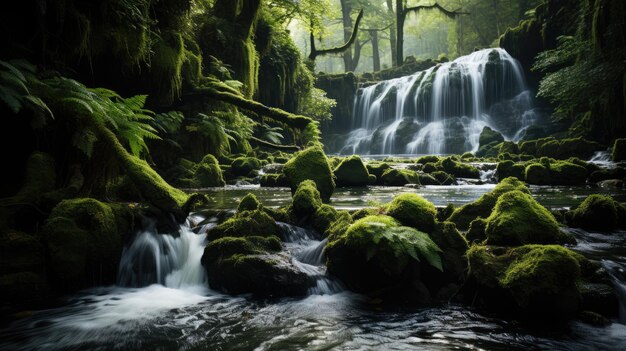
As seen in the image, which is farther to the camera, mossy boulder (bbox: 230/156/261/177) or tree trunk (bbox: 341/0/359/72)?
tree trunk (bbox: 341/0/359/72)

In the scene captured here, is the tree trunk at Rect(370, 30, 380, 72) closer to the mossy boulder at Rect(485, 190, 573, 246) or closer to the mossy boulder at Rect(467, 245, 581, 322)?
the mossy boulder at Rect(485, 190, 573, 246)

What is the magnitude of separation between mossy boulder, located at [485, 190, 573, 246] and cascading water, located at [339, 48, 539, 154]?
22.0 m

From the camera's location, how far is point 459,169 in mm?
13875

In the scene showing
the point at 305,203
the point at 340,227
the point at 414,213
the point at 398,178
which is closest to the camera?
the point at 414,213

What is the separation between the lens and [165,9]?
9281 mm

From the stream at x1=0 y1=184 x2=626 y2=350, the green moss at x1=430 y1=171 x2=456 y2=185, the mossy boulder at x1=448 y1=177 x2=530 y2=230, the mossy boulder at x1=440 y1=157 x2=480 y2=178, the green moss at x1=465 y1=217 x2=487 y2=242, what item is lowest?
the stream at x1=0 y1=184 x2=626 y2=350

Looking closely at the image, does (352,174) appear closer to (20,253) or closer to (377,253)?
(377,253)

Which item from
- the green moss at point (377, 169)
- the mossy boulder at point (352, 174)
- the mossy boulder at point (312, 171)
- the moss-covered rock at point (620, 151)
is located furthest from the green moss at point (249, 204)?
the moss-covered rock at point (620, 151)

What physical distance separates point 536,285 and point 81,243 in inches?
177

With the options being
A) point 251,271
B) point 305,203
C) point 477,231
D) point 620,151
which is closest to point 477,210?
point 477,231

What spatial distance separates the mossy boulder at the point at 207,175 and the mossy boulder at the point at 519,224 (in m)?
8.58

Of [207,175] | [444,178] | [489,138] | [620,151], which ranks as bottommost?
[444,178]

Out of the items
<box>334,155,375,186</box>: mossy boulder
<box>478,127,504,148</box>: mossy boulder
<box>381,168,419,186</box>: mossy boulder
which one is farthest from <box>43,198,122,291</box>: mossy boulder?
<box>478,127,504,148</box>: mossy boulder

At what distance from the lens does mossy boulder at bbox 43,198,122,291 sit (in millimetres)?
3926
